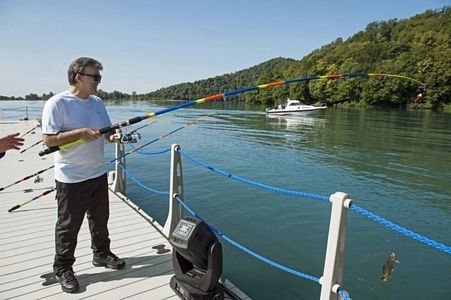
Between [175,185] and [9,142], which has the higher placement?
[9,142]

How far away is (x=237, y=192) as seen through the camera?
8.30 metres

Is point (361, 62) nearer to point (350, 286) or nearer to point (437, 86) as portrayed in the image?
point (437, 86)

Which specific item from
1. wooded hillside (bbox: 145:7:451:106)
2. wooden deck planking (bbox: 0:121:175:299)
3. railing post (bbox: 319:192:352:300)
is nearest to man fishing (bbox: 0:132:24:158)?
wooden deck planking (bbox: 0:121:175:299)

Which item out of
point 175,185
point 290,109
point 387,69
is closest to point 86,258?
point 175,185

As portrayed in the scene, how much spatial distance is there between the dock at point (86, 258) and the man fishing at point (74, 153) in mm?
225

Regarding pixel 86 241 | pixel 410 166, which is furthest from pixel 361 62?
pixel 86 241

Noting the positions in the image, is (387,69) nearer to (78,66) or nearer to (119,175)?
(119,175)

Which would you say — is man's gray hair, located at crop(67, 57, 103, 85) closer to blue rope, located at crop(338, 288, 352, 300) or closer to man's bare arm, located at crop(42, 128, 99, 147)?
man's bare arm, located at crop(42, 128, 99, 147)

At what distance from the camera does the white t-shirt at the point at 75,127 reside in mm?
2568

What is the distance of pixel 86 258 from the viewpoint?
3.41 meters

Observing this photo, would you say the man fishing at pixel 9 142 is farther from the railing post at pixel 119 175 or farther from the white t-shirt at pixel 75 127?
the railing post at pixel 119 175

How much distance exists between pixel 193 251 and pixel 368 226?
5.04 m

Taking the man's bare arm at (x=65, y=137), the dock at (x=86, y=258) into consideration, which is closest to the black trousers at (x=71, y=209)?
the dock at (x=86, y=258)

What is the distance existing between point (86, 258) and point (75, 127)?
156cm
